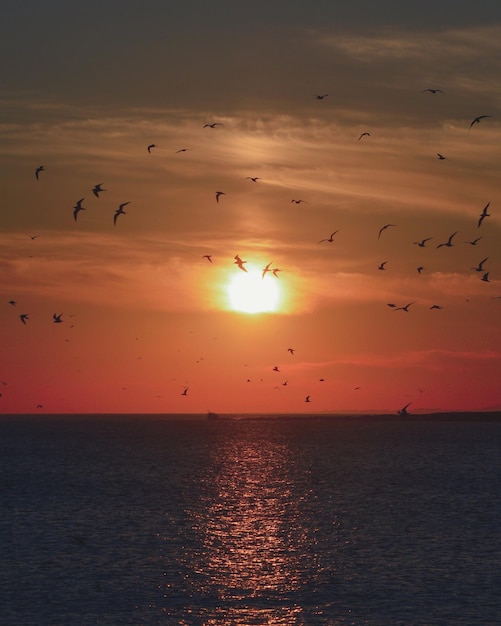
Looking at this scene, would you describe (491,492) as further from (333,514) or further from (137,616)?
(137,616)

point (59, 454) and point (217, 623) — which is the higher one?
point (59, 454)

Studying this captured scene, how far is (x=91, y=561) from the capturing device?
55312mm

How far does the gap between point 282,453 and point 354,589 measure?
458ft

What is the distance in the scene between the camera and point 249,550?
59.5 metres

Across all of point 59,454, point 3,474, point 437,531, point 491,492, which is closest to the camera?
point 437,531

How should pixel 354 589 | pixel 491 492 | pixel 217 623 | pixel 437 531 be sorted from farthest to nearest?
pixel 491 492
pixel 437 531
pixel 354 589
pixel 217 623

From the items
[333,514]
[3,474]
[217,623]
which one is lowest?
[217,623]

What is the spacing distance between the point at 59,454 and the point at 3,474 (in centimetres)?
5484

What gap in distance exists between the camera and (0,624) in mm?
41188

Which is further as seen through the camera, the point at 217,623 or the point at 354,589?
the point at 354,589

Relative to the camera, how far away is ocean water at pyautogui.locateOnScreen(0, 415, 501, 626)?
43.7 metres

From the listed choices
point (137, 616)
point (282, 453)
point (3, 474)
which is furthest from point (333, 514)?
point (282, 453)

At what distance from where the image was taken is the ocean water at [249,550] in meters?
43.7

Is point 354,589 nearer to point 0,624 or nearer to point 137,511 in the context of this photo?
point 0,624
